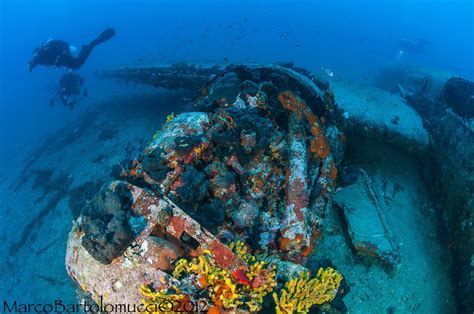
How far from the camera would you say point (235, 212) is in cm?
401

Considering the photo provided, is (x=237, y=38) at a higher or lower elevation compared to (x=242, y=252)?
lower

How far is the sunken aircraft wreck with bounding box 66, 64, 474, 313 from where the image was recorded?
3.17m

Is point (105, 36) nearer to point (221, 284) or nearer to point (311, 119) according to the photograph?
point (311, 119)

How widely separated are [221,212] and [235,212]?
32 cm

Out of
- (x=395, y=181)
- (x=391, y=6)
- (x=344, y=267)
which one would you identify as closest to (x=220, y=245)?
(x=344, y=267)

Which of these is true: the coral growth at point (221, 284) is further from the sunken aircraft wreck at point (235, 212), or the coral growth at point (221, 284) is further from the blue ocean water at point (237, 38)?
the blue ocean water at point (237, 38)

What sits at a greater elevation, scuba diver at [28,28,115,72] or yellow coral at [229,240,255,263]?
yellow coral at [229,240,255,263]

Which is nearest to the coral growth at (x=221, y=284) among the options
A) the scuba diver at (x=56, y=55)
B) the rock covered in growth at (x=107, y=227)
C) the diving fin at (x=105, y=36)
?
the rock covered in growth at (x=107, y=227)

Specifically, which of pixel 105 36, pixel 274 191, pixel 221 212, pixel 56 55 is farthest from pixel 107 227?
pixel 105 36

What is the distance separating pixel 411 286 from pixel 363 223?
1.10m

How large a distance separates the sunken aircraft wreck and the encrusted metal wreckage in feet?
0.04

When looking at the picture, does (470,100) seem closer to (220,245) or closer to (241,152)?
(241,152)

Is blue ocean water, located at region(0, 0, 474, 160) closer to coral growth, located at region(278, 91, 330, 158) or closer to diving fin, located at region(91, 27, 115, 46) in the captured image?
diving fin, located at region(91, 27, 115, 46)

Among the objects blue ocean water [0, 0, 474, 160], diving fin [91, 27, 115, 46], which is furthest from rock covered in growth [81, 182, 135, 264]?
diving fin [91, 27, 115, 46]
